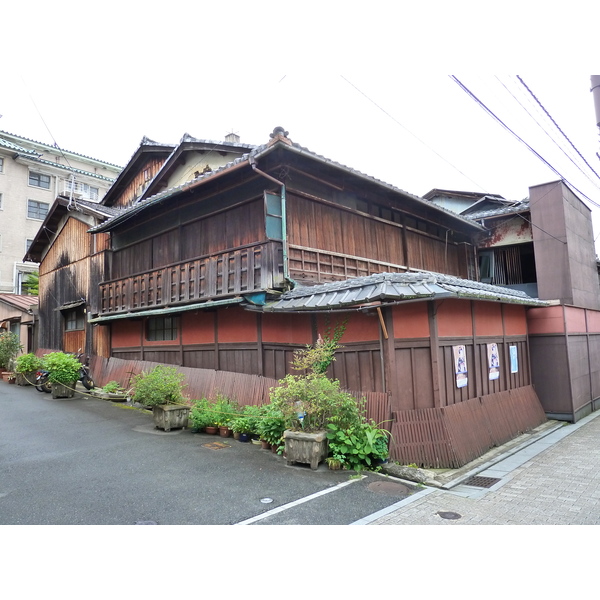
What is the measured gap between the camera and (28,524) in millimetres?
5066

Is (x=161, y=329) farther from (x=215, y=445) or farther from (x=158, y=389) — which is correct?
(x=215, y=445)

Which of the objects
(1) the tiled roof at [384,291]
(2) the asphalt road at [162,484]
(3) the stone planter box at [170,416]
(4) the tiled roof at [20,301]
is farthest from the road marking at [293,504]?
(4) the tiled roof at [20,301]

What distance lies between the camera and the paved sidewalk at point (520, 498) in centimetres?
535

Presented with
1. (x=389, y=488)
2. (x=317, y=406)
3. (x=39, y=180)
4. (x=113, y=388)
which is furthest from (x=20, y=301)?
(x=389, y=488)

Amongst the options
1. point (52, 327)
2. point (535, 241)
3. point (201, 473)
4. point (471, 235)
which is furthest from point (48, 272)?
point (535, 241)

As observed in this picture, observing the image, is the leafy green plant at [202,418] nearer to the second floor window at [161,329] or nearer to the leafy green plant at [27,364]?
the second floor window at [161,329]

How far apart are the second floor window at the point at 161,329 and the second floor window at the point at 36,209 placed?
2408 cm

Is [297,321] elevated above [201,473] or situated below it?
above

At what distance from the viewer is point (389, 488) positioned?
640cm

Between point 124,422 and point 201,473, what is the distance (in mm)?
4938

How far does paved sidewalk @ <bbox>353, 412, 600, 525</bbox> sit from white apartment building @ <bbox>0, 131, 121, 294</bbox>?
31484 mm

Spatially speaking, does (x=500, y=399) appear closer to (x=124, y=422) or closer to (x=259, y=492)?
(x=259, y=492)

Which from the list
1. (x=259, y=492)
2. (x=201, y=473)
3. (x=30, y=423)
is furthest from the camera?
(x=30, y=423)

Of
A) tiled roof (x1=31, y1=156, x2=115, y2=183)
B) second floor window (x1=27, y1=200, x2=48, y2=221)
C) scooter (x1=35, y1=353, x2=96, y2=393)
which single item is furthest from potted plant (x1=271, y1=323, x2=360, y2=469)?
second floor window (x1=27, y1=200, x2=48, y2=221)
